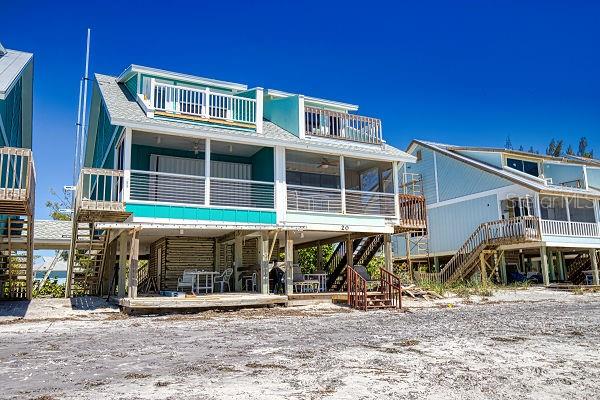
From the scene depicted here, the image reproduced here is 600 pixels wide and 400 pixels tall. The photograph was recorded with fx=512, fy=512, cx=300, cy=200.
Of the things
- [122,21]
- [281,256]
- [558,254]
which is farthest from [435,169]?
[122,21]

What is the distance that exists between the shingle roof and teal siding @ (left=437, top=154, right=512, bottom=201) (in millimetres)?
10450

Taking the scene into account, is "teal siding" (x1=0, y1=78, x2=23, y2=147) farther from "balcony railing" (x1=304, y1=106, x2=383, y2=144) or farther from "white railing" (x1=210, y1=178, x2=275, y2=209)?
"balcony railing" (x1=304, y1=106, x2=383, y2=144)

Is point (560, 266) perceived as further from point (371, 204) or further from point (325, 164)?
point (325, 164)

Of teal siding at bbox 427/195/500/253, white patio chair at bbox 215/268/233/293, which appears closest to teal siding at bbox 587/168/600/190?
teal siding at bbox 427/195/500/253

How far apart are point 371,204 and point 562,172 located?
62.5ft

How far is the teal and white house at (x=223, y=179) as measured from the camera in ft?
50.0

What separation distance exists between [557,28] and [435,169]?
10.4 m

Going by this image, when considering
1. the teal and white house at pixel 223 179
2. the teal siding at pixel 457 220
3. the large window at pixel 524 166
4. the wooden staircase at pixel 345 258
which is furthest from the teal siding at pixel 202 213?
the large window at pixel 524 166

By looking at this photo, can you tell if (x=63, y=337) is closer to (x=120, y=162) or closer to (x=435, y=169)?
(x=120, y=162)

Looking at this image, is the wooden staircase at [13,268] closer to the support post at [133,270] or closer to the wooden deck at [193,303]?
the support post at [133,270]

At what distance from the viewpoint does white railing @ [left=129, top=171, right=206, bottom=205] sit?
1556 cm

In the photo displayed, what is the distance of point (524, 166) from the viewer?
31578 millimetres

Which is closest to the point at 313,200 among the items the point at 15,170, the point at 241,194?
the point at 241,194

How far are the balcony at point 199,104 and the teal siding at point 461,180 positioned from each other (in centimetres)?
1648
